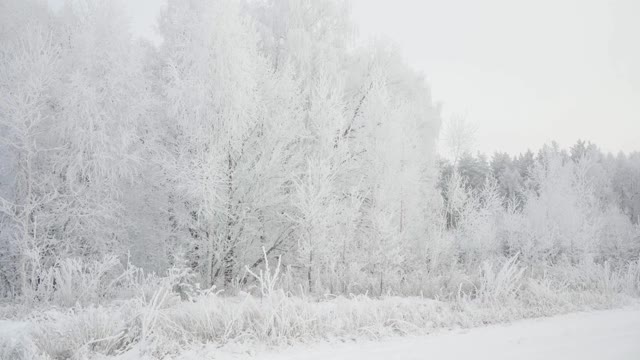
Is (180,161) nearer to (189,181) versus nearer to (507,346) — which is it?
(189,181)

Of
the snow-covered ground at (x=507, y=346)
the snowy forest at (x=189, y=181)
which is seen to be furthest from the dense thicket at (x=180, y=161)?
the snow-covered ground at (x=507, y=346)

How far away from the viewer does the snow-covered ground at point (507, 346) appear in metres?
3.81

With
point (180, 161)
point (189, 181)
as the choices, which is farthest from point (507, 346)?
point (180, 161)

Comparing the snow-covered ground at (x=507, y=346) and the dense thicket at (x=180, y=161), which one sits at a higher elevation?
the dense thicket at (x=180, y=161)

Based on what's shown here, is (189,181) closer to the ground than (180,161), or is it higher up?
closer to the ground

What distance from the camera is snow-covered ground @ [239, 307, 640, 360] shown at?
381cm

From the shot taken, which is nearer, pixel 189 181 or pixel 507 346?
pixel 507 346

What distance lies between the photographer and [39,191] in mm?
9039

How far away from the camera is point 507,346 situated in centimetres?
418

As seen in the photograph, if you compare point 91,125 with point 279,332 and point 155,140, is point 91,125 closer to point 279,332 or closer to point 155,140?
point 155,140

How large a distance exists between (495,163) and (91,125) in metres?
58.0

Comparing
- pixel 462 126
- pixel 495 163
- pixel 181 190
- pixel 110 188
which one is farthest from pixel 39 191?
pixel 495 163

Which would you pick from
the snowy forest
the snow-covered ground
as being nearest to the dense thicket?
the snowy forest

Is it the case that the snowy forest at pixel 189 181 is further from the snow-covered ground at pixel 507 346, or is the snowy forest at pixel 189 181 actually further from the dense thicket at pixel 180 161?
the snow-covered ground at pixel 507 346
